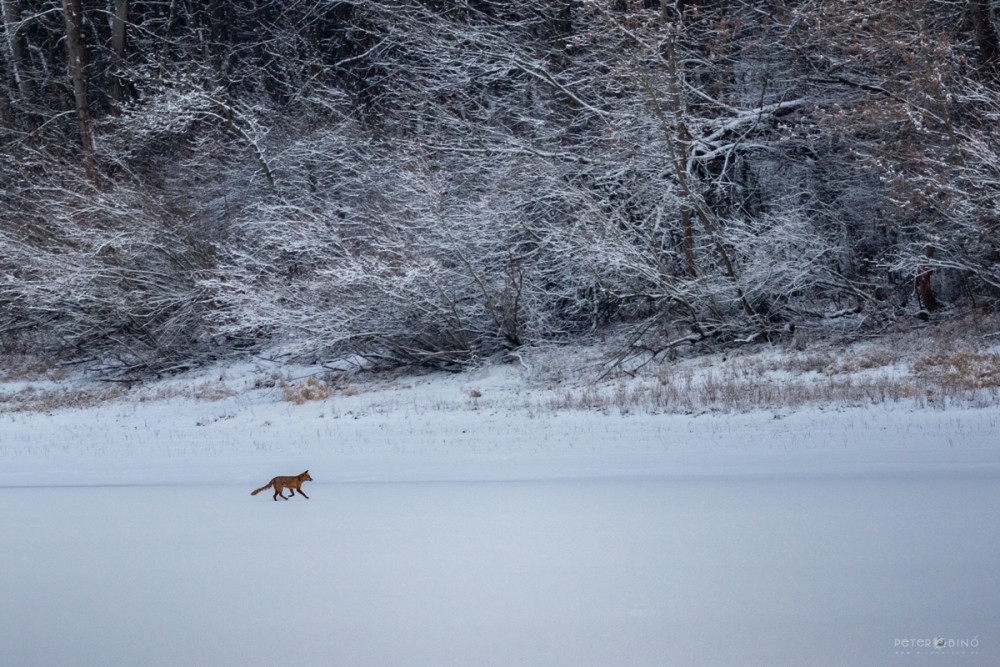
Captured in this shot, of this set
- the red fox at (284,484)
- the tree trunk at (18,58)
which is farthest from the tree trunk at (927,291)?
the tree trunk at (18,58)

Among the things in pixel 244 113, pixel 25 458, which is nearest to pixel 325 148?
pixel 244 113

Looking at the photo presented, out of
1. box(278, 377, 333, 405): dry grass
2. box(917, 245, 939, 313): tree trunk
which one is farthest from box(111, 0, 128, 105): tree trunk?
box(917, 245, 939, 313): tree trunk

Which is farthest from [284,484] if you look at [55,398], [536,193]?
[55,398]

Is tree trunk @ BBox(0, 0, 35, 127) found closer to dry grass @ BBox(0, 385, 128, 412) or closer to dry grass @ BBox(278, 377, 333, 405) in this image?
dry grass @ BBox(0, 385, 128, 412)

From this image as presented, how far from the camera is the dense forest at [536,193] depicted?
51.6 ft

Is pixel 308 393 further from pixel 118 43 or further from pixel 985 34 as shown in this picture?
pixel 118 43

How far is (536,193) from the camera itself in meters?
17.1

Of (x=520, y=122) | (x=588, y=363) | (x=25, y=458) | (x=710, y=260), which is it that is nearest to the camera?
(x=25, y=458)

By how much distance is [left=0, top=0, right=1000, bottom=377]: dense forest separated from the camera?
15727 millimetres

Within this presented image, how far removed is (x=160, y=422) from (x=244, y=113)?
9.01 meters

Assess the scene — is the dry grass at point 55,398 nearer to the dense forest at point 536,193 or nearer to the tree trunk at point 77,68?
the dense forest at point 536,193

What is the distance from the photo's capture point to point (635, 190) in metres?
17.0

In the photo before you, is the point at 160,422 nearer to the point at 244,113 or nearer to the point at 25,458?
the point at 25,458

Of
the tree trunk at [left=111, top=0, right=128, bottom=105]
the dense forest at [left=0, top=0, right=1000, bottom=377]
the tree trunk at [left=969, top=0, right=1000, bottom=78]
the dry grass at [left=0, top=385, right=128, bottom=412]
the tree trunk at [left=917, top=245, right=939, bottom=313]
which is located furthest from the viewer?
the tree trunk at [left=111, top=0, right=128, bottom=105]
